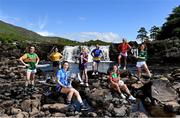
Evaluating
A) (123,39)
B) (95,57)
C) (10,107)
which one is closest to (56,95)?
(10,107)

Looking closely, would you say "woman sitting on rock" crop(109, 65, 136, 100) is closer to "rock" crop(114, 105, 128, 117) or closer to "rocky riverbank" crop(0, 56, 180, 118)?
"rocky riverbank" crop(0, 56, 180, 118)

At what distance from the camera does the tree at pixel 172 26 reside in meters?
94.9

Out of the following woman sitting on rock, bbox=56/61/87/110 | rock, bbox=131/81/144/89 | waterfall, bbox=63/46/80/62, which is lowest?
rock, bbox=131/81/144/89

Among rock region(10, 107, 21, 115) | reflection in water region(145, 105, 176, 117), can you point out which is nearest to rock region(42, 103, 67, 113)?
rock region(10, 107, 21, 115)

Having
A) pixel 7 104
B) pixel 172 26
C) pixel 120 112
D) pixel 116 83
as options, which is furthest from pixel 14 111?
pixel 172 26

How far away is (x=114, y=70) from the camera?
19422mm

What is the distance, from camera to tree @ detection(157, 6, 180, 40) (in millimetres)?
94925

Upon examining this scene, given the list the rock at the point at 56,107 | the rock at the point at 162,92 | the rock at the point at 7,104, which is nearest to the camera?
the rock at the point at 56,107

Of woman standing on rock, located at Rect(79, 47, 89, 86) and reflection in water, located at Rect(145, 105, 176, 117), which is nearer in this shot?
reflection in water, located at Rect(145, 105, 176, 117)

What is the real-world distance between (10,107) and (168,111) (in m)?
8.75

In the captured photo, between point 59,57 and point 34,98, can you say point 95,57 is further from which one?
point 34,98

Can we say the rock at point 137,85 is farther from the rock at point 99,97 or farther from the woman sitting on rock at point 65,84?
the woman sitting on rock at point 65,84

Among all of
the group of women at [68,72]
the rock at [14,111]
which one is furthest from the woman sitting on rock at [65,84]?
the rock at [14,111]

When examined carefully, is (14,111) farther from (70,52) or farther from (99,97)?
(70,52)
